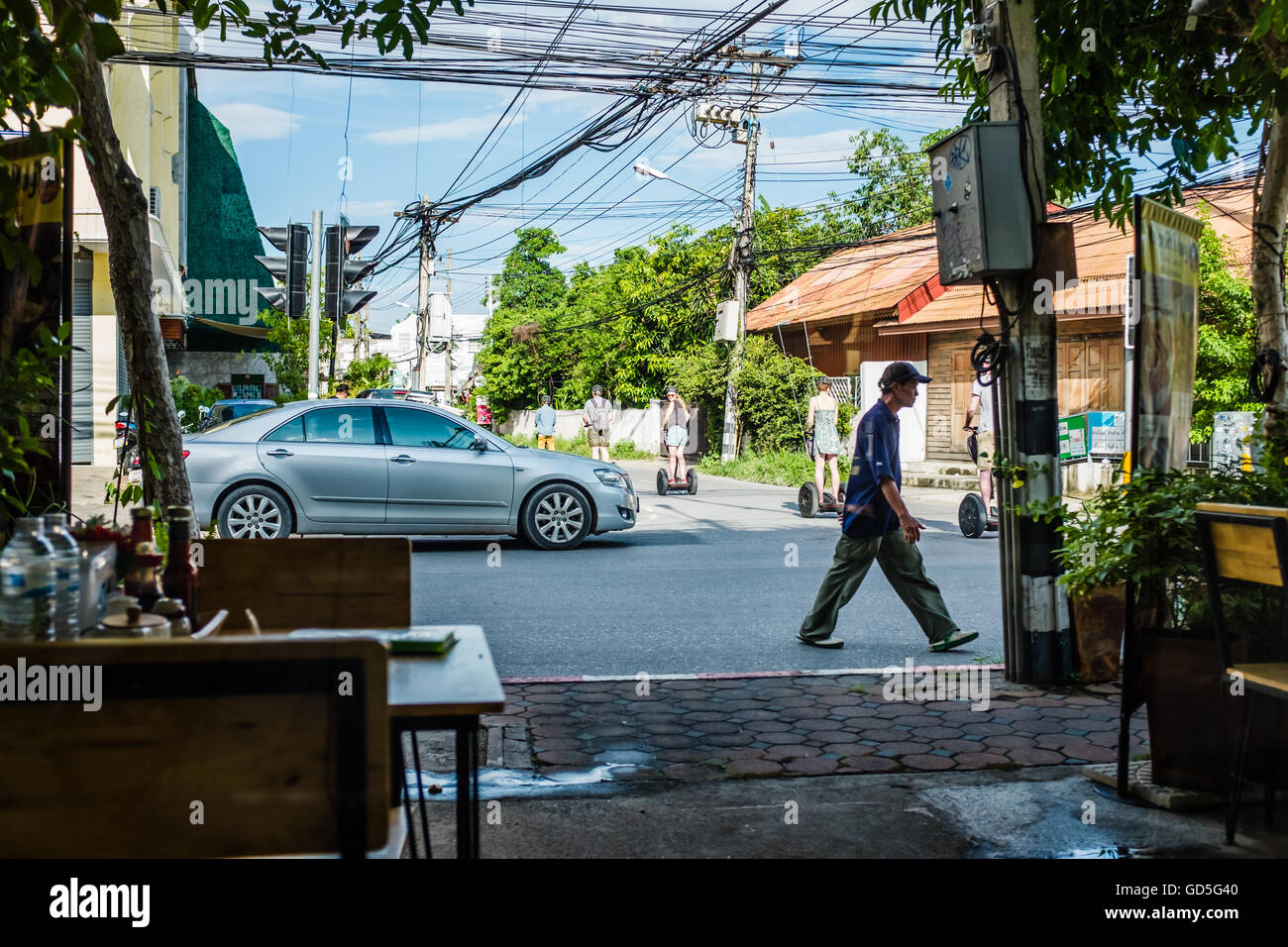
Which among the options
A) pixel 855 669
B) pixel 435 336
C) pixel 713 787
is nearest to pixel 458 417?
pixel 855 669

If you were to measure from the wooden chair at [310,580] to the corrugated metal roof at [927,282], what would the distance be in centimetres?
1383

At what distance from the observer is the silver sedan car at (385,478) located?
1155 centimetres

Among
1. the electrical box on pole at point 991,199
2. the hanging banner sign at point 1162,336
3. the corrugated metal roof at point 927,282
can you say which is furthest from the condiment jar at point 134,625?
the corrugated metal roof at point 927,282

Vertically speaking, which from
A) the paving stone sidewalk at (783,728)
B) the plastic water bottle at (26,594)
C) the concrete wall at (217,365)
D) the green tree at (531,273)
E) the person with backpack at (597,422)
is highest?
the green tree at (531,273)

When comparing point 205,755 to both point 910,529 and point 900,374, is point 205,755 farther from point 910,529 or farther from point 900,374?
point 900,374

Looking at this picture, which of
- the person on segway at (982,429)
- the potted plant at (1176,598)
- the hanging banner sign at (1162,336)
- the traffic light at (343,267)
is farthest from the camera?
the person on segway at (982,429)

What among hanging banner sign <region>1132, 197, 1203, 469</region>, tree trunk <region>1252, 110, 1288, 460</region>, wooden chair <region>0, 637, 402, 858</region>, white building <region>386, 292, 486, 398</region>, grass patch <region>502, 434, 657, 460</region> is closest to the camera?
wooden chair <region>0, 637, 402, 858</region>

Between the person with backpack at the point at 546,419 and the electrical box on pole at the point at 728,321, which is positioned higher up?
the electrical box on pole at the point at 728,321

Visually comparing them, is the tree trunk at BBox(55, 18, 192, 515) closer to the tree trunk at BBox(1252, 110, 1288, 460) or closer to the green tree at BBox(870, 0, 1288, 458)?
the green tree at BBox(870, 0, 1288, 458)

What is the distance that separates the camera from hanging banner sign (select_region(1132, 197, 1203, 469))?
5277mm

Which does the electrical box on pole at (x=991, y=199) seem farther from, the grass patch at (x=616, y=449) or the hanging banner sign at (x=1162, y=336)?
the grass patch at (x=616, y=449)

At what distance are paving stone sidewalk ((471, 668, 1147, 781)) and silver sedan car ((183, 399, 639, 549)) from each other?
18.3 feet

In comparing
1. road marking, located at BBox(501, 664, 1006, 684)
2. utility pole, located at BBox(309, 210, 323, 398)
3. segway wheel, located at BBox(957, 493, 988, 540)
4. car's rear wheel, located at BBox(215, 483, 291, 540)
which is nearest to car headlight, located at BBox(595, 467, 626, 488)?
car's rear wheel, located at BBox(215, 483, 291, 540)

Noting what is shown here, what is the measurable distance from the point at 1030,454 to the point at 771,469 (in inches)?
757
